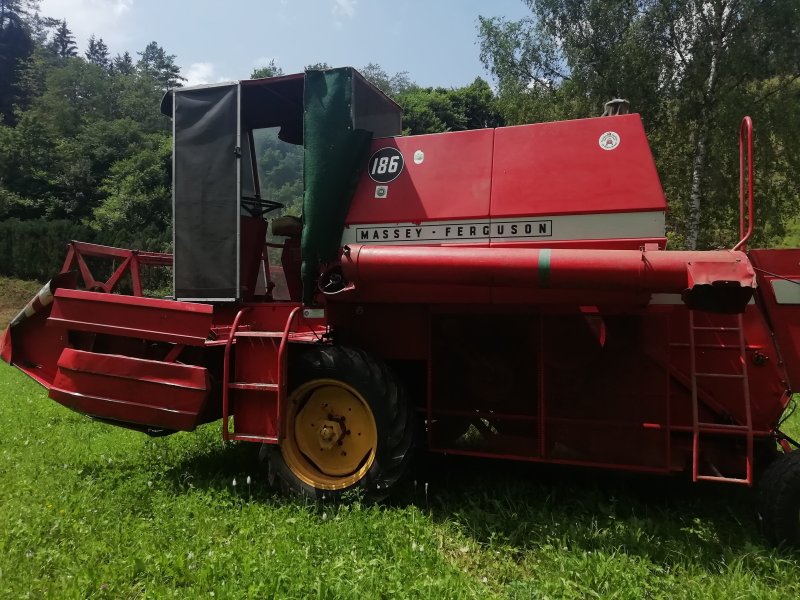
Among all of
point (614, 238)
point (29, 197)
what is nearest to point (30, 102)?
point (29, 197)

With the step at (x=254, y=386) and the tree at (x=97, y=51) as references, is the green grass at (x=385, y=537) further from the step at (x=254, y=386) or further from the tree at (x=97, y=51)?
the tree at (x=97, y=51)

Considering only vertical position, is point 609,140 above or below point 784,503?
above

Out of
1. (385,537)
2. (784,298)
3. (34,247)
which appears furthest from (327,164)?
(34,247)

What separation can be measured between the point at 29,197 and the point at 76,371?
2943cm

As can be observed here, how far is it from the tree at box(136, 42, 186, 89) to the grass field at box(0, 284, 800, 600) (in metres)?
53.5

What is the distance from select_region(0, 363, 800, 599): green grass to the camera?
270cm

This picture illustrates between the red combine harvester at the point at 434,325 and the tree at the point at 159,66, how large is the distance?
173ft

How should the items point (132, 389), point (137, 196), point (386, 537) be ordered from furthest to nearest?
point (137, 196) < point (132, 389) < point (386, 537)

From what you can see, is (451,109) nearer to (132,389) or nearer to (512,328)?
(512,328)

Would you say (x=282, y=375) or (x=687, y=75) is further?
(x=687, y=75)

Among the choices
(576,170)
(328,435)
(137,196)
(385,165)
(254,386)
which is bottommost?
(328,435)

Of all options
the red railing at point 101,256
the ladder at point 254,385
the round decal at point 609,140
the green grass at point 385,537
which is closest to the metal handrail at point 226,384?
the ladder at point 254,385

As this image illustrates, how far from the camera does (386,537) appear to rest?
3143 millimetres

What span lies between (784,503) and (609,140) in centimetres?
225
